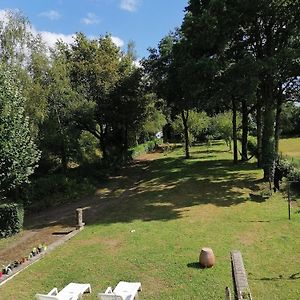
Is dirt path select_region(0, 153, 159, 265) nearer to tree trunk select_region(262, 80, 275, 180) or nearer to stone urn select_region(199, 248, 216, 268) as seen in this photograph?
stone urn select_region(199, 248, 216, 268)

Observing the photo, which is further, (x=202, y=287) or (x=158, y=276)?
(x=158, y=276)

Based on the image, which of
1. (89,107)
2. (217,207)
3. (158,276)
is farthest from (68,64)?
(158,276)

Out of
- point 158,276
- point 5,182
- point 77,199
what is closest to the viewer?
point 158,276

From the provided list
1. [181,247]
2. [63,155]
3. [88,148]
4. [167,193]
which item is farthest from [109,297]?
[88,148]

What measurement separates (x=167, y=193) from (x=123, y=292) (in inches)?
620

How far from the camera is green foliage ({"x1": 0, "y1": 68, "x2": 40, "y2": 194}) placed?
20.4 m

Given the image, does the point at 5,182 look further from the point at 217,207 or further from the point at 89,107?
the point at 89,107

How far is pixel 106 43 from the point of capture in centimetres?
4006

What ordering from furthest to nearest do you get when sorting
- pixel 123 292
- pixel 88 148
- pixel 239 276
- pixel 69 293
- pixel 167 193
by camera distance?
pixel 88 148 < pixel 167 193 < pixel 239 276 < pixel 69 293 < pixel 123 292

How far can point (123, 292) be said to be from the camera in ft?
39.6

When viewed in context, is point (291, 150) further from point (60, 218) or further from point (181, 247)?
point (181, 247)

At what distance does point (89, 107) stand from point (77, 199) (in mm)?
8645

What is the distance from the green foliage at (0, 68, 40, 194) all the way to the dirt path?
2949 mm

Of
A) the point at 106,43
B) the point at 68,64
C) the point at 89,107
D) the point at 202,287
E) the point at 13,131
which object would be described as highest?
the point at 106,43
